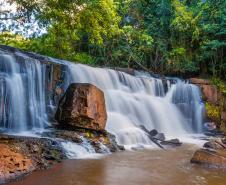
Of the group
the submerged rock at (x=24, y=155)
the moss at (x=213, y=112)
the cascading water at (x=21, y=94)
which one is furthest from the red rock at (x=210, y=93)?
the submerged rock at (x=24, y=155)

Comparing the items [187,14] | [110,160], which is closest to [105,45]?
[187,14]

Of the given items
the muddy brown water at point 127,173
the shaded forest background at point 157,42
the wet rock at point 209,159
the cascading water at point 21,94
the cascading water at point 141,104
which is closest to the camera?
the muddy brown water at point 127,173

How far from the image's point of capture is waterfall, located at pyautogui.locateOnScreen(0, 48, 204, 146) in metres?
9.59

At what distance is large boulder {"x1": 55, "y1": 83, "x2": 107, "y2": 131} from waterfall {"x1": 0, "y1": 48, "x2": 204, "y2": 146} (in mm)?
897

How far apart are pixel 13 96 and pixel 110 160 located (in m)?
3.63

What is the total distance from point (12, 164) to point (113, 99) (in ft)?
25.5

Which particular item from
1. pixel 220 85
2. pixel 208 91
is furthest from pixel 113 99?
pixel 220 85

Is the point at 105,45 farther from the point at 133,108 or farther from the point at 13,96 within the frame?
the point at 13,96

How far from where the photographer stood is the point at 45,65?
1091 centimetres

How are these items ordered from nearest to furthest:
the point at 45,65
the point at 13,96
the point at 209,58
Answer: the point at 13,96, the point at 45,65, the point at 209,58

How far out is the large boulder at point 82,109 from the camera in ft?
29.8

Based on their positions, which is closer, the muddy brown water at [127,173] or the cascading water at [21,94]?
the muddy brown water at [127,173]

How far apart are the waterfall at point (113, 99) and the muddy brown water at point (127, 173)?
250 centimetres

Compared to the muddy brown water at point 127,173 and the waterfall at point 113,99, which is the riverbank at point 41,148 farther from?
the waterfall at point 113,99
